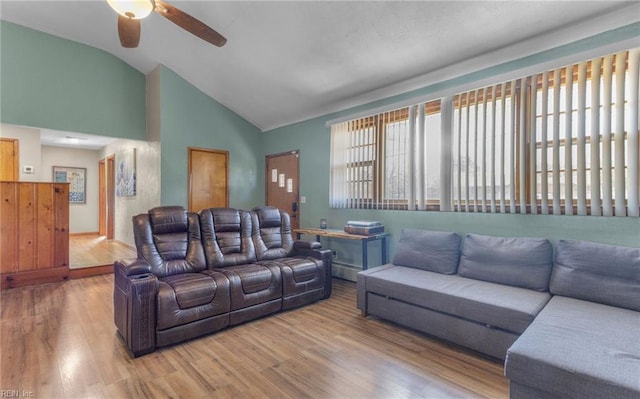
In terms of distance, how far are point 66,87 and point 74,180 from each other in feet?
14.6

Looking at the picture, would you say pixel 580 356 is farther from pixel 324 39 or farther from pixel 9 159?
pixel 9 159

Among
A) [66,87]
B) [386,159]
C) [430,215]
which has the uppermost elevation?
[66,87]

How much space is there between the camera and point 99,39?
4621 mm

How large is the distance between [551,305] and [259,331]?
2336mm

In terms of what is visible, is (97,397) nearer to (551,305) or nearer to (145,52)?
(551,305)

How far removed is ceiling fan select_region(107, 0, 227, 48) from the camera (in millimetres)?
2102

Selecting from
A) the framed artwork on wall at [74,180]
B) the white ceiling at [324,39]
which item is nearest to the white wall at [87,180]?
the framed artwork on wall at [74,180]

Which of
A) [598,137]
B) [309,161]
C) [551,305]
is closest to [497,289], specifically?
[551,305]

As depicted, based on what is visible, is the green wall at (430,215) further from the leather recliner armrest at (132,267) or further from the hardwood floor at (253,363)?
the leather recliner armrest at (132,267)

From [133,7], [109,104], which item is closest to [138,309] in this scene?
[133,7]

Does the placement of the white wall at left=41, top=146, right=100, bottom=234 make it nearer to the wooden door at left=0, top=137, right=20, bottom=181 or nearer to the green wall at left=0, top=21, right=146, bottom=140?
the wooden door at left=0, top=137, right=20, bottom=181

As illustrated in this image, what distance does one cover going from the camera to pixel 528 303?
217cm

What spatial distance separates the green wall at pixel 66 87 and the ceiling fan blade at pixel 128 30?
277cm

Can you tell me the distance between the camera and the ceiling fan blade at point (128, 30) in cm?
250
